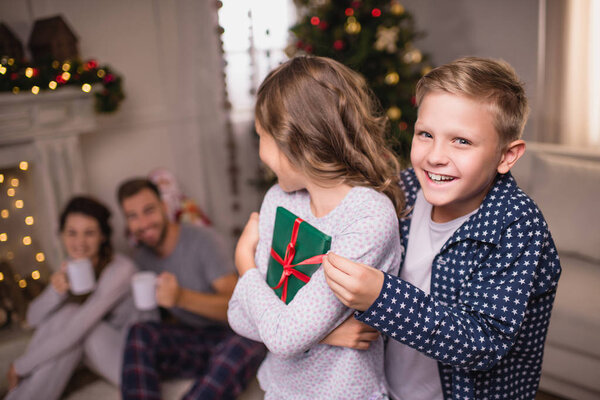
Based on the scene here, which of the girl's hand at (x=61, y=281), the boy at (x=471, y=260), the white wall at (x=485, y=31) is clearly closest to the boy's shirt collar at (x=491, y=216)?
the boy at (x=471, y=260)

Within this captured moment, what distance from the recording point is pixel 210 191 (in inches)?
159

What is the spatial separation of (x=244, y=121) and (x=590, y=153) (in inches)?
99.8

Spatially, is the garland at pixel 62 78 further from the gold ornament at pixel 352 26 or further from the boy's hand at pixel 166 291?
the gold ornament at pixel 352 26

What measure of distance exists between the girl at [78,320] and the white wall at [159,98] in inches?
43.2

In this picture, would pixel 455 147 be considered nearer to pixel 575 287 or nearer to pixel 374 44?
pixel 575 287

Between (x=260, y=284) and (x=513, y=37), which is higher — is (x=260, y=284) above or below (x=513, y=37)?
below

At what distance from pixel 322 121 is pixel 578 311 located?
1543 millimetres

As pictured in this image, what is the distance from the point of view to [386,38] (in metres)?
3.07

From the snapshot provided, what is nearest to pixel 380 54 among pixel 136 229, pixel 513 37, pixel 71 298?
pixel 513 37

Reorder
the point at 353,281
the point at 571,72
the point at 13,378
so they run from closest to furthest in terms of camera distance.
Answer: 1. the point at 353,281
2. the point at 13,378
3. the point at 571,72

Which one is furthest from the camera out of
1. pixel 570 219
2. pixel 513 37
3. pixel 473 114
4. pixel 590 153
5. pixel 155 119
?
pixel 155 119

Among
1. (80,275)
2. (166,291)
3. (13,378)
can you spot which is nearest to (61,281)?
(80,275)

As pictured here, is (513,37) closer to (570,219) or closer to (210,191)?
(570,219)

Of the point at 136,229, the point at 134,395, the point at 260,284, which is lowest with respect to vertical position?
the point at 134,395
